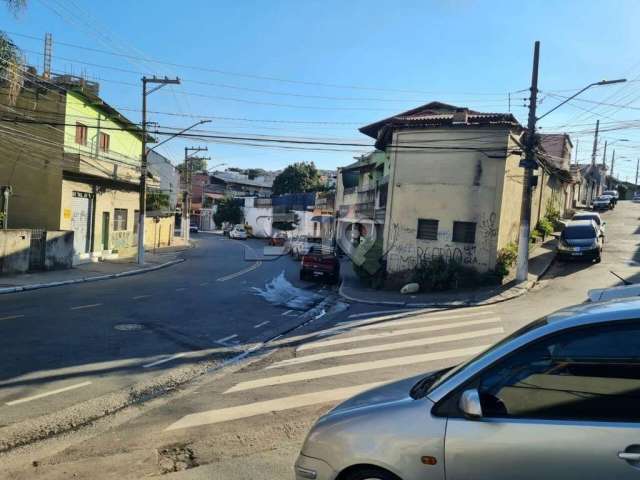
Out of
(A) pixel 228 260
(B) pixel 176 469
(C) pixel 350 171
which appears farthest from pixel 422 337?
(C) pixel 350 171

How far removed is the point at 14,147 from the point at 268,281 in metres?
14.0

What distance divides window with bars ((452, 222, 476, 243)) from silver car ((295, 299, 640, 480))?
62.8ft

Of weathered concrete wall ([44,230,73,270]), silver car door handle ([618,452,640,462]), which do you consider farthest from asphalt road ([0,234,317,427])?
silver car door handle ([618,452,640,462])

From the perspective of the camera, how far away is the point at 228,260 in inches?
1446

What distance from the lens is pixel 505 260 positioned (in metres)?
21.6

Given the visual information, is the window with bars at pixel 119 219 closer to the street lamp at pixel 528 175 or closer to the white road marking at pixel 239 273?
the white road marking at pixel 239 273

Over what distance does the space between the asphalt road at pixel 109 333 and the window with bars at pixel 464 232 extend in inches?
346

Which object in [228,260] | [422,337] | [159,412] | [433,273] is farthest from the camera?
[228,260]

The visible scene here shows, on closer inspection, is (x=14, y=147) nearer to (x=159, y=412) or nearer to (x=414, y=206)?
(x=414, y=206)

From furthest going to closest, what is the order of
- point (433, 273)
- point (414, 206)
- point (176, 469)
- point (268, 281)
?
point (268, 281) → point (414, 206) → point (433, 273) → point (176, 469)

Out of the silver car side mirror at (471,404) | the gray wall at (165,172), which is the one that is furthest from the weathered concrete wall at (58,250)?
the gray wall at (165,172)

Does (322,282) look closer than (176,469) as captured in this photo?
No

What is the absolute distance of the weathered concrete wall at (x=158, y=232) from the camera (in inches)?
1759

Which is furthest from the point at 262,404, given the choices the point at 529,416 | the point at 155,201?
the point at 155,201
